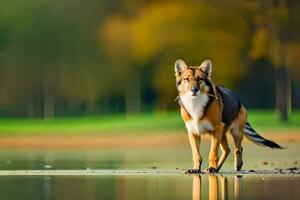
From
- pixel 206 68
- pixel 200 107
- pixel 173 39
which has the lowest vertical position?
pixel 200 107

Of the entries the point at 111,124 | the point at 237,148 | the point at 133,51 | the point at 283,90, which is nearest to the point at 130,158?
the point at 237,148

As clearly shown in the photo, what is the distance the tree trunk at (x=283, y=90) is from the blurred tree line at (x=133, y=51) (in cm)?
1

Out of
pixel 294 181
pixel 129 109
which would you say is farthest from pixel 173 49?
pixel 294 181

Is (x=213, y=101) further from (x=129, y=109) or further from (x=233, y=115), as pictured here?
(x=129, y=109)

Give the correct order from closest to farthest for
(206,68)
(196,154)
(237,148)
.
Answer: (196,154) < (206,68) < (237,148)

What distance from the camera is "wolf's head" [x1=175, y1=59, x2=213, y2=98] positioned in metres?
11.9

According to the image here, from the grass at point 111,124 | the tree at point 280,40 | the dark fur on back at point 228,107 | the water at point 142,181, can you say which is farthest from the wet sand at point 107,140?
the dark fur on back at point 228,107

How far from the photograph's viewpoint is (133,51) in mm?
21156

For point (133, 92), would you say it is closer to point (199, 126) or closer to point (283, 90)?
point (283, 90)

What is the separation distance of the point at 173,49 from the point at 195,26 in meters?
0.49

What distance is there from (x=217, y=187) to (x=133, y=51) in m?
10.9

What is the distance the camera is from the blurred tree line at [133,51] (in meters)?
Result: 20.3

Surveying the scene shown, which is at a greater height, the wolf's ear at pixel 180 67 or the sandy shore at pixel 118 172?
the wolf's ear at pixel 180 67

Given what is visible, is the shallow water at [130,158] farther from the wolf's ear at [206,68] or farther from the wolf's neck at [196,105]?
the wolf's ear at [206,68]
